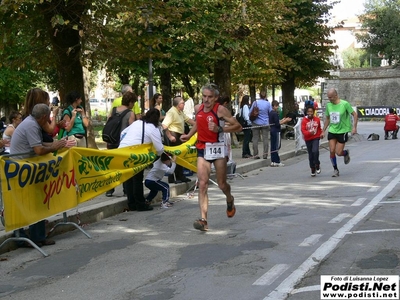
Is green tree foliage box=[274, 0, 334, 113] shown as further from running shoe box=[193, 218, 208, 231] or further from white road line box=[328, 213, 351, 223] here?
running shoe box=[193, 218, 208, 231]

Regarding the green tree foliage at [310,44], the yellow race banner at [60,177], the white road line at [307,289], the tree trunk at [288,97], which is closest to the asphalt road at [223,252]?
the white road line at [307,289]

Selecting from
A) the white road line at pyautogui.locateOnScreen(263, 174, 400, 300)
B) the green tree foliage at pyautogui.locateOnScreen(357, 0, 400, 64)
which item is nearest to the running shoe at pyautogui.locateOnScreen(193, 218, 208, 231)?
the white road line at pyautogui.locateOnScreen(263, 174, 400, 300)

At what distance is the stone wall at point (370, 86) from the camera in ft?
278

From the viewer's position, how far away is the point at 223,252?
8.74 m

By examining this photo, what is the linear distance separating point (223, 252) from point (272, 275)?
1.41 m

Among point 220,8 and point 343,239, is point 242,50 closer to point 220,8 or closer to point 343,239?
point 220,8

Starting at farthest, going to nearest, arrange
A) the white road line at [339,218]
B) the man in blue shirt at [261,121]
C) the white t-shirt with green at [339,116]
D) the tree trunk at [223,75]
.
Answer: the tree trunk at [223,75] < the man in blue shirt at [261,121] < the white t-shirt with green at [339,116] < the white road line at [339,218]

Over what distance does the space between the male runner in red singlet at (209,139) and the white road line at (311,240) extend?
5.06 feet

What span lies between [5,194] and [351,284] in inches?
175

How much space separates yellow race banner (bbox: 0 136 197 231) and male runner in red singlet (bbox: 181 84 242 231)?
1.85 metres

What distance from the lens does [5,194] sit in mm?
9250

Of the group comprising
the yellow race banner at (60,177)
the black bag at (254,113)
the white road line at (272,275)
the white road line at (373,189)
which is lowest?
the white road line at (373,189)

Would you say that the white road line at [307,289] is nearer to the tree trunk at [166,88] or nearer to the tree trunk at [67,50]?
the tree trunk at [67,50]

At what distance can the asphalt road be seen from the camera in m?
7.20
